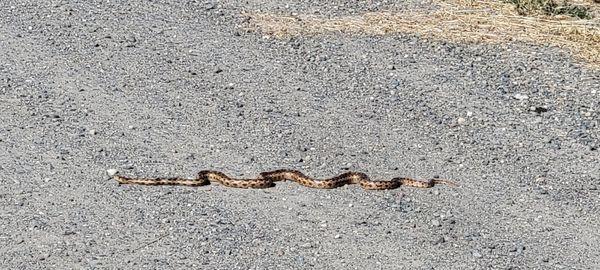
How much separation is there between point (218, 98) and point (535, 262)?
3397mm

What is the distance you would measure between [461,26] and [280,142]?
312 centimetres

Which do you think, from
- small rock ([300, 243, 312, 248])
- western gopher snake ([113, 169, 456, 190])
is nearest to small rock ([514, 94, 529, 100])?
western gopher snake ([113, 169, 456, 190])

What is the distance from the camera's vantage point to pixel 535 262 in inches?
275

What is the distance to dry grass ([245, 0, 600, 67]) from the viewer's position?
1085 cm

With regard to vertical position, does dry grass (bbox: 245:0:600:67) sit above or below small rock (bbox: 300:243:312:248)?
below

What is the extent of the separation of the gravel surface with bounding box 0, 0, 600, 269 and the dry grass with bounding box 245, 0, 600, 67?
201mm

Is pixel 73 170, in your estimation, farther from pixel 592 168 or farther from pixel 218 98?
pixel 592 168

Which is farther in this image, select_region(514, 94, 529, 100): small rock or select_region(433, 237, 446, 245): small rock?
select_region(514, 94, 529, 100): small rock

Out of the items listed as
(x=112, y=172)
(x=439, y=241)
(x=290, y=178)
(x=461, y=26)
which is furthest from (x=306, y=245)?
(x=461, y=26)

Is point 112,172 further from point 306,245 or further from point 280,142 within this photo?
point 306,245

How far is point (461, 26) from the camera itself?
1121 centimetres

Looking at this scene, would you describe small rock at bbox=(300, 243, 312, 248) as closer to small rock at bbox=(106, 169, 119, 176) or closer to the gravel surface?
the gravel surface

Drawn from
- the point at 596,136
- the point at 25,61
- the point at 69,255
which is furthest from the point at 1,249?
the point at 596,136

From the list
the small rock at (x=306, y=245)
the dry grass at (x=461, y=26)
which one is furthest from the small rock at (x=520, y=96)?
the small rock at (x=306, y=245)
